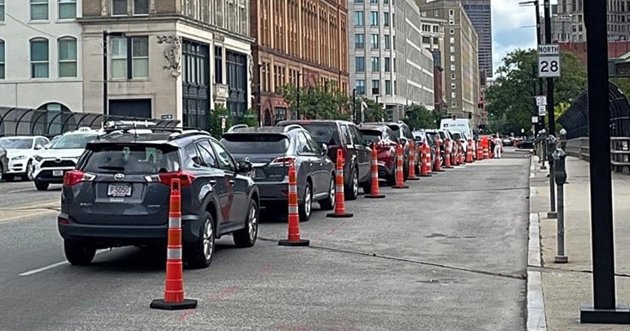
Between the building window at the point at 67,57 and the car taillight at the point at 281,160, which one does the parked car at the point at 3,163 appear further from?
the building window at the point at 67,57

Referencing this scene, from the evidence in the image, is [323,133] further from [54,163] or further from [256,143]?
[54,163]

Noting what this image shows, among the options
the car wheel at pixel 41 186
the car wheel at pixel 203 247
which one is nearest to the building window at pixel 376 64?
the car wheel at pixel 41 186

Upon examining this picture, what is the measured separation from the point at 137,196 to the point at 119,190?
0.77 ft

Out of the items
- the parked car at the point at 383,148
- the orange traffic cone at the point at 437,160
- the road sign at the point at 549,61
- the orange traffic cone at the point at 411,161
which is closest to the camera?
the road sign at the point at 549,61

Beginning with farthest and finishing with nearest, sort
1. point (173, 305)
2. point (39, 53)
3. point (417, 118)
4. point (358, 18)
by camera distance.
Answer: point (358, 18) → point (417, 118) → point (39, 53) → point (173, 305)

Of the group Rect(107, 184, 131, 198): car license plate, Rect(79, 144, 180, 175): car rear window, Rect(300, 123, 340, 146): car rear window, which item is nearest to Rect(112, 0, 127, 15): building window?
Rect(300, 123, 340, 146): car rear window

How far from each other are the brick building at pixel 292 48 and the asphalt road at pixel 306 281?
65.2 m

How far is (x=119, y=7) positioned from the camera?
64438 mm

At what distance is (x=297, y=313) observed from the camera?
9820 mm

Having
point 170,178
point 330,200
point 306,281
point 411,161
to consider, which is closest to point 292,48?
point 411,161

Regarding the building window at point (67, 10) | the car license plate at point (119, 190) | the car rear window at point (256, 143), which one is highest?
the building window at point (67, 10)

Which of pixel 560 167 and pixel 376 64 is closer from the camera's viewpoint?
pixel 560 167

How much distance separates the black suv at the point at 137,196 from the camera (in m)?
Result: 12.1

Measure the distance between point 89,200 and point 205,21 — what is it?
5769cm
